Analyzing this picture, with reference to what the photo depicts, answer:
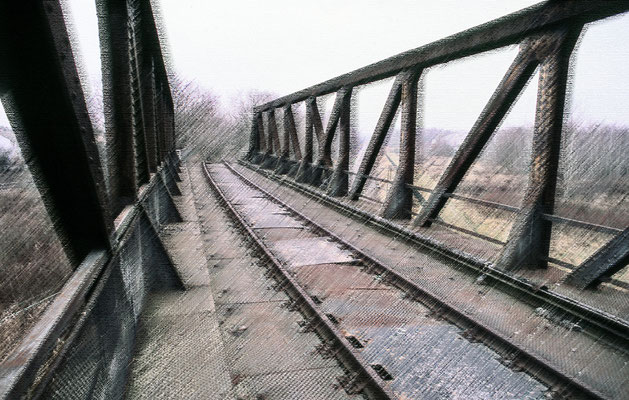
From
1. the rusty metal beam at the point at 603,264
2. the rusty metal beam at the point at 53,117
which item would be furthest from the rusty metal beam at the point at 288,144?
the rusty metal beam at the point at 53,117

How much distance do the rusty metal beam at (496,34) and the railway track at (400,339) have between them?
372 centimetres

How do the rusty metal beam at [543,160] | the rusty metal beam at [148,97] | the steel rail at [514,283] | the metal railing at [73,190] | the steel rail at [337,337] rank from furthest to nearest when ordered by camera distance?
the rusty metal beam at [148,97] → the rusty metal beam at [543,160] → the steel rail at [514,283] → the steel rail at [337,337] → the metal railing at [73,190]

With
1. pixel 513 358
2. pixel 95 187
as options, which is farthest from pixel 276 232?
pixel 95 187

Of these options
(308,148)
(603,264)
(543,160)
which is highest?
(543,160)

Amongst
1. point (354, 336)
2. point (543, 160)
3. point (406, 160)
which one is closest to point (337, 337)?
point (354, 336)

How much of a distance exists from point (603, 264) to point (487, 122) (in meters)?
2.53

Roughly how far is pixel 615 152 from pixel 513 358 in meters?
4.50

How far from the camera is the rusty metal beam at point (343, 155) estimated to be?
1031 cm

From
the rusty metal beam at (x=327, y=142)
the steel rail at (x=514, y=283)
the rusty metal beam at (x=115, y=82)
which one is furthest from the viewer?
the rusty metal beam at (x=327, y=142)

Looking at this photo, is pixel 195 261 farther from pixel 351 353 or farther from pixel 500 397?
pixel 500 397

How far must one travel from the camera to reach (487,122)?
5715 millimetres

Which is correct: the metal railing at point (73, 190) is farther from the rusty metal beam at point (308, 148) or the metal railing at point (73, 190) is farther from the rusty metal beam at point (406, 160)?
the rusty metal beam at point (308, 148)

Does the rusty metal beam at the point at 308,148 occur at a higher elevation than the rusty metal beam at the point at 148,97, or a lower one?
lower

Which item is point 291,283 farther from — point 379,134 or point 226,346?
point 379,134
